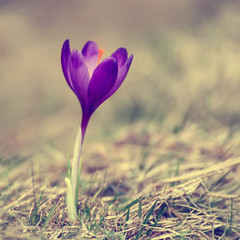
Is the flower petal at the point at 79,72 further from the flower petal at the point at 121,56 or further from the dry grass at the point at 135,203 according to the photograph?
the dry grass at the point at 135,203

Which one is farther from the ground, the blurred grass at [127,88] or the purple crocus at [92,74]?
the purple crocus at [92,74]

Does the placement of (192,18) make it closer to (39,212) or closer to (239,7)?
(239,7)

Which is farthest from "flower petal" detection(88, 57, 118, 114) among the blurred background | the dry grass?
the blurred background

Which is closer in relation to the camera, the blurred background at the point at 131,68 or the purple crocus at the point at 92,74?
the purple crocus at the point at 92,74

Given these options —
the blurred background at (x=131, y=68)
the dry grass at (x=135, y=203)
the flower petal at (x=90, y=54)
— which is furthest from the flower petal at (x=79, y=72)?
the blurred background at (x=131, y=68)

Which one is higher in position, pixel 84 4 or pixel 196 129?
→ pixel 84 4

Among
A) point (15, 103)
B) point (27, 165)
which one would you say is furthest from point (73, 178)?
point (15, 103)

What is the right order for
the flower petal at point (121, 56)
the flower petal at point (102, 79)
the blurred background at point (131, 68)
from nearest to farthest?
the flower petal at point (102, 79), the flower petal at point (121, 56), the blurred background at point (131, 68)
